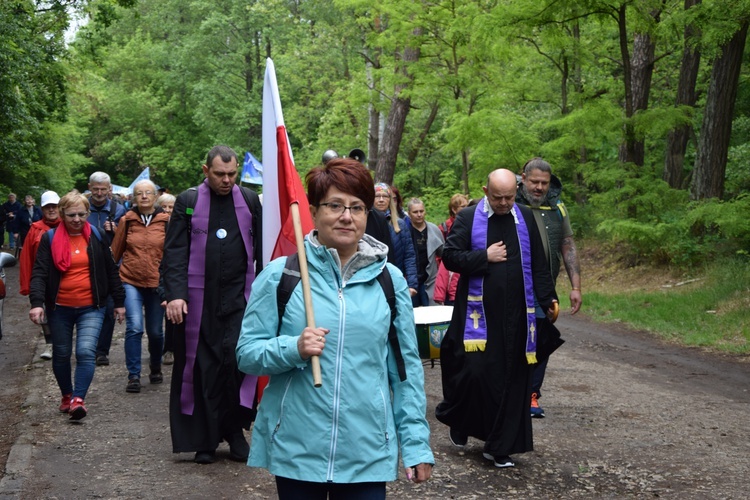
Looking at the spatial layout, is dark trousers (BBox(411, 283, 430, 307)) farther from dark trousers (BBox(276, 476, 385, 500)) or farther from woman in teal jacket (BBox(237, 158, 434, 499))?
dark trousers (BBox(276, 476, 385, 500))

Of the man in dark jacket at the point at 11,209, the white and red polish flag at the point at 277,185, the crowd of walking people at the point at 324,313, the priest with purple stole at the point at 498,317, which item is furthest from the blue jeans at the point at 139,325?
the man in dark jacket at the point at 11,209

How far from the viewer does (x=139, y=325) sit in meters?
9.95

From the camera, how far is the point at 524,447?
704cm

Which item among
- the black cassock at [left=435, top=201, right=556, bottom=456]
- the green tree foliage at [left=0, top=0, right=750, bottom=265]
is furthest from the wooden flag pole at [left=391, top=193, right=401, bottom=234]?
the green tree foliage at [left=0, top=0, right=750, bottom=265]

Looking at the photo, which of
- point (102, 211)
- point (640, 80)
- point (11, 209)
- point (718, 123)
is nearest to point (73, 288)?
point (102, 211)

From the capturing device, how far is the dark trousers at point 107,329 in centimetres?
1070

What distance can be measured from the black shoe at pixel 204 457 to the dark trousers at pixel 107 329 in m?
3.51

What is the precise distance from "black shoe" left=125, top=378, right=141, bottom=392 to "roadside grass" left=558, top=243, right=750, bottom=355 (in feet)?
24.1

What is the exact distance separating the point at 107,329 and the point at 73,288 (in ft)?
8.55

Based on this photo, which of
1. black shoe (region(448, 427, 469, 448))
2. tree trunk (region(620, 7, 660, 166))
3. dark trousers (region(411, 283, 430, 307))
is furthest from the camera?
tree trunk (region(620, 7, 660, 166))

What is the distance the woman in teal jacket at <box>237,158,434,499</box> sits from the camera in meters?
3.56

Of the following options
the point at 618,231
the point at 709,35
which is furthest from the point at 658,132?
the point at 709,35

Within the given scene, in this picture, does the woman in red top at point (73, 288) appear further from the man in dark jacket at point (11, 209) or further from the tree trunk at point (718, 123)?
the man in dark jacket at point (11, 209)

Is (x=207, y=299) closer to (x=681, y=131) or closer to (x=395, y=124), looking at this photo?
(x=681, y=131)
